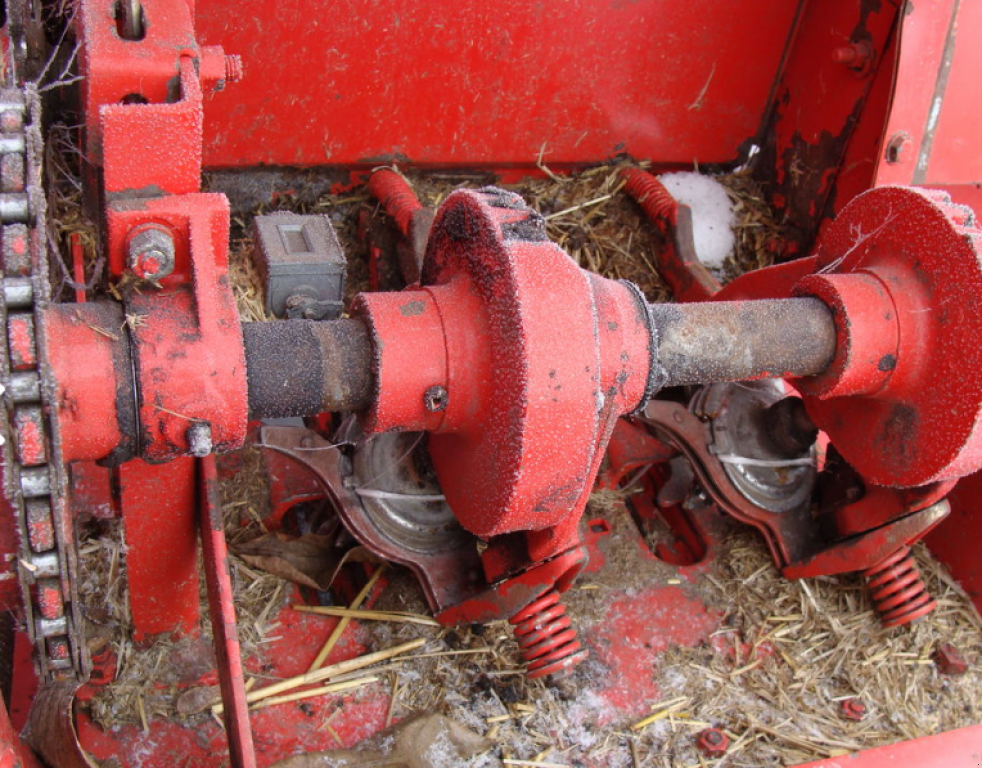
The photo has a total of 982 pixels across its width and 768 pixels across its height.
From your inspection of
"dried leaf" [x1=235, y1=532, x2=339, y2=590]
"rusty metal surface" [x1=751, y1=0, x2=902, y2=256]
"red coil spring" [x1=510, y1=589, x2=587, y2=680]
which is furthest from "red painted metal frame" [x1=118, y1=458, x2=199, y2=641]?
"rusty metal surface" [x1=751, y1=0, x2=902, y2=256]

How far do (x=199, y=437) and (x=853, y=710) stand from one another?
170cm

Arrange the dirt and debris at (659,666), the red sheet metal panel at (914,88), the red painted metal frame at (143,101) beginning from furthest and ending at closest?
the red sheet metal panel at (914,88) → the dirt and debris at (659,666) → the red painted metal frame at (143,101)

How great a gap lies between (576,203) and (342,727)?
1808mm

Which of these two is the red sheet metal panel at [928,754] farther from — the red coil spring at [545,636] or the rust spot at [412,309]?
the rust spot at [412,309]

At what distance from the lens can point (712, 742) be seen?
83.7 inches

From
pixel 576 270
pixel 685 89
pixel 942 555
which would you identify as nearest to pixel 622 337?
pixel 576 270

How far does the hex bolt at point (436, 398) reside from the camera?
1560 mm

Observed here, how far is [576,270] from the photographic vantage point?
4.89 ft

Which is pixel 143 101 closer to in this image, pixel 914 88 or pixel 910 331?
pixel 910 331

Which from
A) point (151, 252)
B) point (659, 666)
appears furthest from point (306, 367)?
point (659, 666)

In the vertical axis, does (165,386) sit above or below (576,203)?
above

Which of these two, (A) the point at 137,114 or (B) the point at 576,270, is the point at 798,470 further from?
(A) the point at 137,114

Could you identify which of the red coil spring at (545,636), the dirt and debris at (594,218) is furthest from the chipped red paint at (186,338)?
the dirt and debris at (594,218)

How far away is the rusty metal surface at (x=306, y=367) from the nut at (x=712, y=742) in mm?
1146
